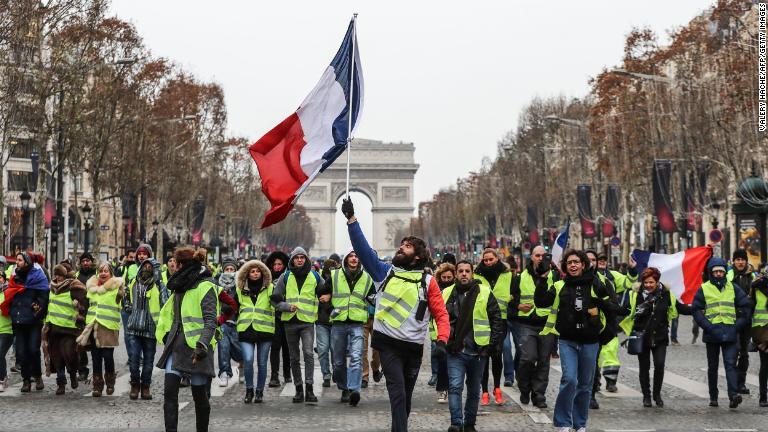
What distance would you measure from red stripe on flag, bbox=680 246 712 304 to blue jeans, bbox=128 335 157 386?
5695mm

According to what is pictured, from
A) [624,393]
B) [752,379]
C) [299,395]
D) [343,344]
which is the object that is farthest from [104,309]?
[752,379]

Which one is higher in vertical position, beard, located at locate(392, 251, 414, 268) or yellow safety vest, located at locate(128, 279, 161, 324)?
beard, located at locate(392, 251, 414, 268)

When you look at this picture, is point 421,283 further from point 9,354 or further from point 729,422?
point 9,354

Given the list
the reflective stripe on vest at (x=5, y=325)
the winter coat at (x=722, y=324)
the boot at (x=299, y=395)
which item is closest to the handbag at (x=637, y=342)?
the winter coat at (x=722, y=324)

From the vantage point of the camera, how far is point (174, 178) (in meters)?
59.7

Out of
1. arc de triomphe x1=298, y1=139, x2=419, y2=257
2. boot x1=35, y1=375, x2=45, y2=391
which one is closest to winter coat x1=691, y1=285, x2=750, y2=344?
boot x1=35, y1=375, x2=45, y2=391

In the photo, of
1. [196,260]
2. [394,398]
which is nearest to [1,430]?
[196,260]

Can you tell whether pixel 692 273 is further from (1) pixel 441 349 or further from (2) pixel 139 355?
(2) pixel 139 355

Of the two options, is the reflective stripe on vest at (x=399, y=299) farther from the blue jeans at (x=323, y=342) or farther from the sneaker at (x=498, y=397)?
the blue jeans at (x=323, y=342)

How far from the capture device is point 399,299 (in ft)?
36.5

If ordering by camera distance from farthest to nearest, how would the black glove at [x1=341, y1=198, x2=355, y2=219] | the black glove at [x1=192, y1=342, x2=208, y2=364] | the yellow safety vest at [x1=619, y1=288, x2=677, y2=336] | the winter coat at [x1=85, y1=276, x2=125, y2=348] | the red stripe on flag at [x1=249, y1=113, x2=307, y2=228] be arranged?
1. the winter coat at [x1=85, y1=276, x2=125, y2=348]
2. the yellow safety vest at [x1=619, y1=288, x2=677, y2=336]
3. the red stripe on flag at [x1=249, y1=113, x2=307, y2=228]
4. the black glove at [x1=192, y1=342, x2=208, y2=364]
5. the black glove at [x1=341, y1=198, x2=355, y2=219]

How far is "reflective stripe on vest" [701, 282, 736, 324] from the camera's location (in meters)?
15.6

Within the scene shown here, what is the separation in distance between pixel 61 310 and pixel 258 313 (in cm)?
247

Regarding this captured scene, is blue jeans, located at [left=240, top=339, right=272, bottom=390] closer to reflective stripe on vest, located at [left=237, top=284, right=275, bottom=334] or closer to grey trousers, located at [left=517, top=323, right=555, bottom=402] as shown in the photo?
reflective stripe on vest, located at [left=237, top=284, right=275, bottom=334]
